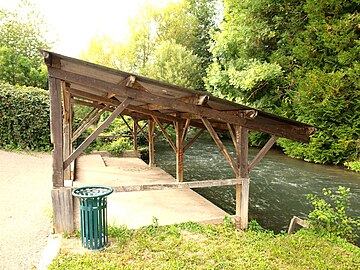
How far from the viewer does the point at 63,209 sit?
424 cm

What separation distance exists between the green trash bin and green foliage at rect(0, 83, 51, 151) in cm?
1169

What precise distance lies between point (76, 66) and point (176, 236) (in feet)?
9.85

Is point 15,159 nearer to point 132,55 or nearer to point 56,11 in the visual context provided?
point 132,55

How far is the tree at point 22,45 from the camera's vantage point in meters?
20.0

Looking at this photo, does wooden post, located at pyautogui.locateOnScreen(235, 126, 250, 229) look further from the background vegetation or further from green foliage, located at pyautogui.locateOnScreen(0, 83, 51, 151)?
green foliage, located at pyautogui.locateOnScreen(0, 83, 51, 151)

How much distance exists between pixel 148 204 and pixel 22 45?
23.4 metres

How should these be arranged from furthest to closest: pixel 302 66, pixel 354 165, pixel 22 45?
pixel 22 45 < pixel 302 66 < pixel 354 165

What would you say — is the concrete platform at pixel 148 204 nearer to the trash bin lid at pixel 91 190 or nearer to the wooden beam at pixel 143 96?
the trash bin lid at pixel 91 190

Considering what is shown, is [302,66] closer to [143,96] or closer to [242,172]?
[242,172]

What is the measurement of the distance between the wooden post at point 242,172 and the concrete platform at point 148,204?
411mm

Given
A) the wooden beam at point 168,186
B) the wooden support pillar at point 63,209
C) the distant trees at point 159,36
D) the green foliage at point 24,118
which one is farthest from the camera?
the distant trees at point 159,36

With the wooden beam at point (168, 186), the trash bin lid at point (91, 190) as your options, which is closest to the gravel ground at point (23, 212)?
the trash bin lid at point (91, 190)

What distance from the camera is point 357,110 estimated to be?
12.6 metres

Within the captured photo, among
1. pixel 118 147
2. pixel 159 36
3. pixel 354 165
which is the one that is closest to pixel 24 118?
pixel 118 147
